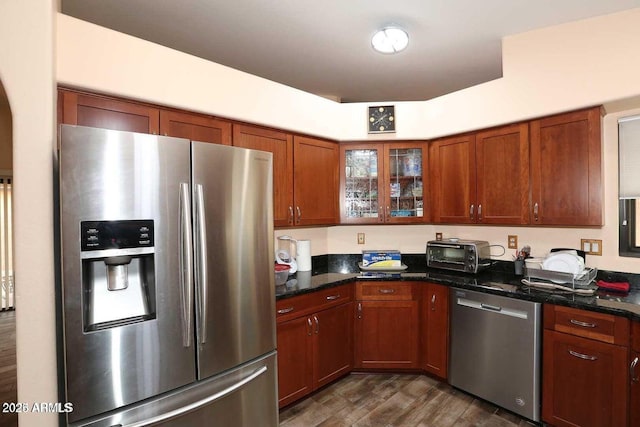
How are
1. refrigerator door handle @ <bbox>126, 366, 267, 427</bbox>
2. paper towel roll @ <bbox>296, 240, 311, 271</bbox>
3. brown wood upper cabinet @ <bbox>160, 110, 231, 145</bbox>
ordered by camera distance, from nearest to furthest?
1. refrigerator door handle @ <bbox>126, 366, 267, 427</bbox>
2. brown wood upper cabinet @ <bbox>160, 110, 231, 145</bbox>
3. paper towel roll @ <bbox>296, 240, 311, 271</bbox>

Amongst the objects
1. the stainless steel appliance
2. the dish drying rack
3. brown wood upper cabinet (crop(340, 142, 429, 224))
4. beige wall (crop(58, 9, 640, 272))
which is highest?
beige wall (crop(58, 9, 640, 272))

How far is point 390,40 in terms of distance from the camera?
238 centimetres

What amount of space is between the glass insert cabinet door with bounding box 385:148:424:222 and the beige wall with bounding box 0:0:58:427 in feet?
8.13

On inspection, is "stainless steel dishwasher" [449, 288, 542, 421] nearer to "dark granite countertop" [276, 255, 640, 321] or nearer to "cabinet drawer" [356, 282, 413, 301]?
"dark granite countertop" [276, 255, 640, 321]

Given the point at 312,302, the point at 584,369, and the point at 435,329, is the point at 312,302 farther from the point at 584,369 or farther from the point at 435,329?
the point at 584,369

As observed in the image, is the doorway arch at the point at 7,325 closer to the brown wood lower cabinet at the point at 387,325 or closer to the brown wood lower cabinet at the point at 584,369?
the brown wood lower cabinet at the point at 387,325

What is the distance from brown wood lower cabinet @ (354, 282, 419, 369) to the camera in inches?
106

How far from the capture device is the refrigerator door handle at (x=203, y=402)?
1.38 meters

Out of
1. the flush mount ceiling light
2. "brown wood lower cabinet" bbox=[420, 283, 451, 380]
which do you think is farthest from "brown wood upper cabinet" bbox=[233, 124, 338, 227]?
"brown wood lower cabinet" bbox=[420, 283, 451, 380]

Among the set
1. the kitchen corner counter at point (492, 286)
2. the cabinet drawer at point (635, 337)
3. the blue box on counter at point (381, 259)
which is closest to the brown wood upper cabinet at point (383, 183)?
the blue box on counter at point (381, 259)

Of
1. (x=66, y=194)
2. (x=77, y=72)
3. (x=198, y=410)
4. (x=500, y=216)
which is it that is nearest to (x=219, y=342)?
(x=198, y=410)

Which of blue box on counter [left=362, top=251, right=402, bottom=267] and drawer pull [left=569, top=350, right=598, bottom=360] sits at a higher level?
blue box on counter [left=362, top=251, right=402, bottom=267]

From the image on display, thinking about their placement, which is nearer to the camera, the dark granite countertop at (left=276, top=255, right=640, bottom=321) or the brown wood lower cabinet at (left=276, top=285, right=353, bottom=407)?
the dark granite countertop at (left=276, top=255, right=640, bottom=321)

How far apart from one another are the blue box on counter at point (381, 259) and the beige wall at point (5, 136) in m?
2.60
